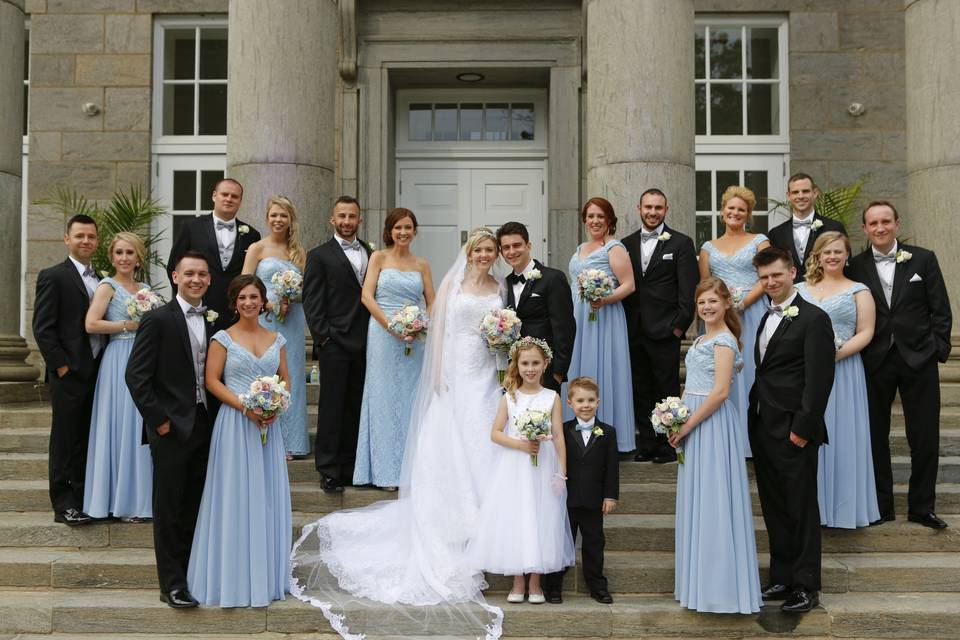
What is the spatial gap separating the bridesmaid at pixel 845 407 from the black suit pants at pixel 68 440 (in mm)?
5040

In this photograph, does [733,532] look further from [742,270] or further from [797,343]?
[742,270]

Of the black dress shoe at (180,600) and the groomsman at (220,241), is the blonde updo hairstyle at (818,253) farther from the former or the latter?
the black dress shoe at (180,600)

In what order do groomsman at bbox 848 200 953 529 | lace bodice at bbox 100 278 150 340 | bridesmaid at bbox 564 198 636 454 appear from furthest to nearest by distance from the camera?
1. bridesmaid at bbox 564 198 636 454
2. lace bodice at bbox 100 278 150 340
3. groomsman at bbox 848 200 953 529

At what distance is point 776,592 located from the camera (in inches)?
219

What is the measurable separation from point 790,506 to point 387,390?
289cm

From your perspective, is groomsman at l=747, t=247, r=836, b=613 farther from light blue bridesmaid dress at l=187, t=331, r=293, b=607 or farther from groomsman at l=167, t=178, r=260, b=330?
groomsman at l=167, t=178, r=260, b=330

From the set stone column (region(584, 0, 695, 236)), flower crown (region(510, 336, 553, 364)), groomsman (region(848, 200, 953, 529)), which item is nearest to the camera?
flower crown (region(510, 336, 553, 364))

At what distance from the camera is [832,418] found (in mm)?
6234

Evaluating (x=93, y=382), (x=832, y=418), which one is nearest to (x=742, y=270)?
(x=832, y=418)

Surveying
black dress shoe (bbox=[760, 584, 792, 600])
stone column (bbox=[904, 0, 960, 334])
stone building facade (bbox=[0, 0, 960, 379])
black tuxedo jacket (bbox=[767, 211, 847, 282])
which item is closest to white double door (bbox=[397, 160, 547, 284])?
stone building facade (bbox=[0, 0, 960, 379])

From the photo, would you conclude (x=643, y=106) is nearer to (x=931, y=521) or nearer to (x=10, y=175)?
(x=931, y=521)

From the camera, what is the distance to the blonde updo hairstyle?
245 inches

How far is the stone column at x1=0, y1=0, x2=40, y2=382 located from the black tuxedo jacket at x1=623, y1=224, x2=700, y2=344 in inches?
236

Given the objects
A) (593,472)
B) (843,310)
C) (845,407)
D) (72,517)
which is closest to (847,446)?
(845,407)
